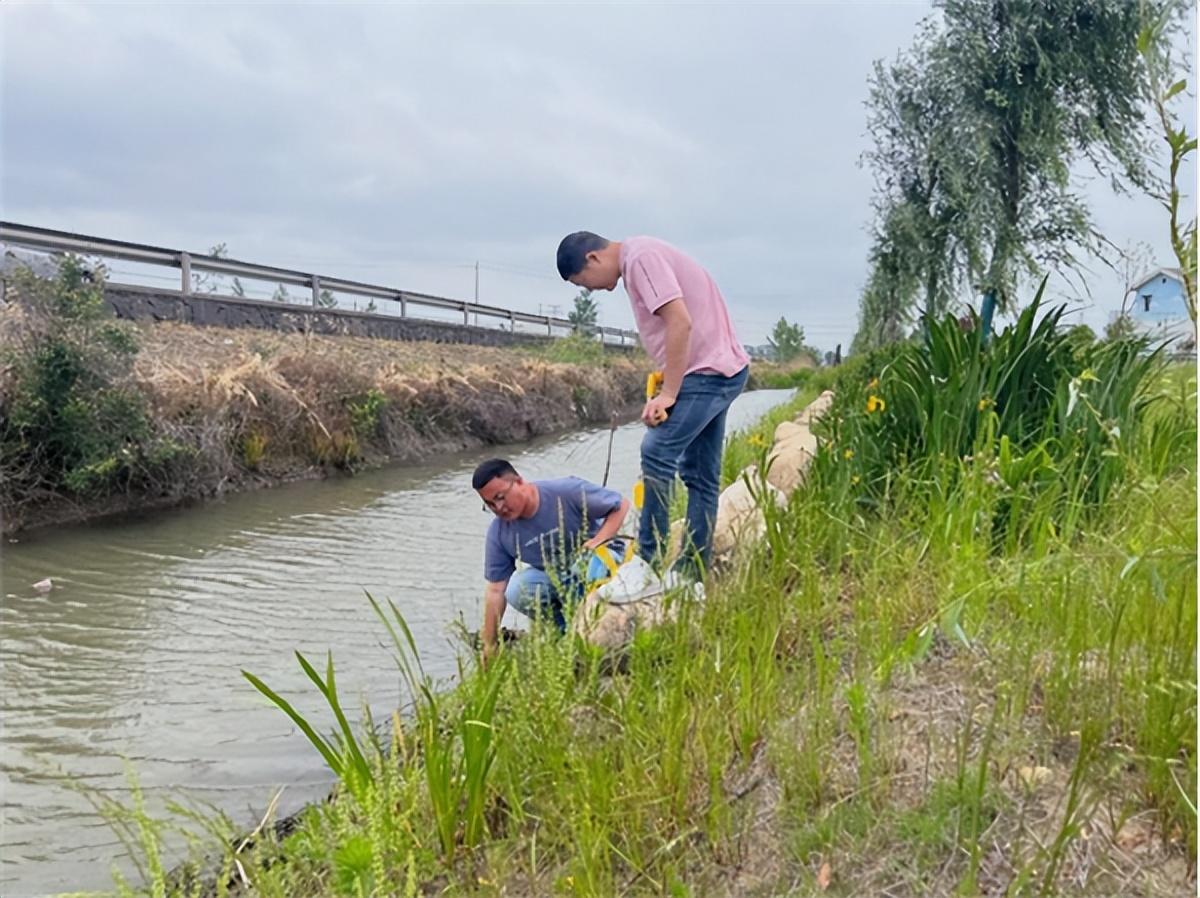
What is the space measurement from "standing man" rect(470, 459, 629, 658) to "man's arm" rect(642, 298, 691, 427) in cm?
61

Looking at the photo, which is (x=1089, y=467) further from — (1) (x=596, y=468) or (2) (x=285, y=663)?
(1) (x=596, y=468)

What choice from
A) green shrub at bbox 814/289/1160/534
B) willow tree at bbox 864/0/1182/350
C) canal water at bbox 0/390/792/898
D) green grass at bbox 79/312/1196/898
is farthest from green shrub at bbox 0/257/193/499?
willow tree at bbox 864/0/1182/350

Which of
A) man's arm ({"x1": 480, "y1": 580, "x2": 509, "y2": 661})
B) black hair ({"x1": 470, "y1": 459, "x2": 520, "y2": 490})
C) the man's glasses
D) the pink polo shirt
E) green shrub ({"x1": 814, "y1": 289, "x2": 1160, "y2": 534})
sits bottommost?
man's arm ({"x1": 480, "y1": 580, "x2": 509, "y2": 661})

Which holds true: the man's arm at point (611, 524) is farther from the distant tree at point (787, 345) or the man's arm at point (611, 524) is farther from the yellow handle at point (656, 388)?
the distant tree at point (787, 345)

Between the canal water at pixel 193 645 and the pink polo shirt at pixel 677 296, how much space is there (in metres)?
1.75

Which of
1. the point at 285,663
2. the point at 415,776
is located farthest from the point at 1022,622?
the point at 285,663

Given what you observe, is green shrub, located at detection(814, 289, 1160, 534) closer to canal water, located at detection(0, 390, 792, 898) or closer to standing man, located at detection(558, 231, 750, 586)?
standing man, located at detection(558, 231, 750, 586)

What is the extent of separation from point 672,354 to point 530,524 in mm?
1055

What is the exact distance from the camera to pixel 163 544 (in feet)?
23.1

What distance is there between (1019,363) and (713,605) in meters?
2.10

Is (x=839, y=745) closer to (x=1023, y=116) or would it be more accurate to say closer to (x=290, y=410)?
(x=290, y=410)

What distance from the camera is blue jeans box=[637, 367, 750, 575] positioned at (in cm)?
352

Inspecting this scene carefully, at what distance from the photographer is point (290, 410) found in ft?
34.8

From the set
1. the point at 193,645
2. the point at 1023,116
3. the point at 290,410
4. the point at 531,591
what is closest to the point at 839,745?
the point at 531,591
